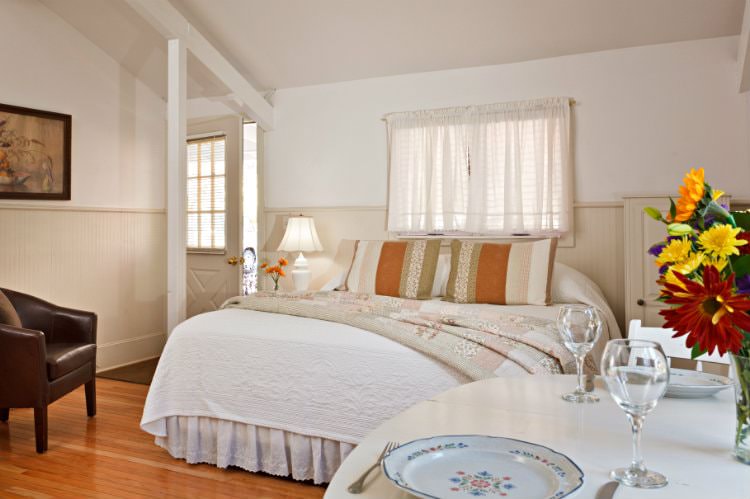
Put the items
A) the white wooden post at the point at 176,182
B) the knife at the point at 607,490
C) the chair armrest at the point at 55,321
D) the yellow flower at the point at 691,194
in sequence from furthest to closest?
the white wooden post at the point at 176,182, the chair armrest at the point at 55,321, the yellow flower at the point at 691,194, the knife at the point at 607,490

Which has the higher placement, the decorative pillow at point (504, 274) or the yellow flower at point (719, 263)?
the yellow flower at point (719, 263)

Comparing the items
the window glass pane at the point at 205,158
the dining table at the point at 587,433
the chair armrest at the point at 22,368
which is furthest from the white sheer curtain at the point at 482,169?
the dining table at the point at 587,433

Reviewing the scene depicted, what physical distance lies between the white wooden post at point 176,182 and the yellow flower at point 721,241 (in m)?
3.61

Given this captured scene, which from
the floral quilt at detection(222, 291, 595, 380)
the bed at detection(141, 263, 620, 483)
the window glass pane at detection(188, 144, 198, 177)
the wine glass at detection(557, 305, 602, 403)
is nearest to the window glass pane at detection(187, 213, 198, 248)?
the window glass pane at detection(188, 144, 198, 177)

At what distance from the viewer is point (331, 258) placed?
16.0 ft

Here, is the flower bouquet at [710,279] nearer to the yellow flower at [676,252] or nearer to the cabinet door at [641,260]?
the yellow flower at [676,252]

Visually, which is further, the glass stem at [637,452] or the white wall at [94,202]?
the white wall at [94,202]

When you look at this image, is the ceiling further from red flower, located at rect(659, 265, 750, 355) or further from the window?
red flower, located at rect(659, 265, 750, 355)

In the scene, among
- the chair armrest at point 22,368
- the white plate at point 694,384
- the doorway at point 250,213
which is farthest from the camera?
the doorway at point 250,213

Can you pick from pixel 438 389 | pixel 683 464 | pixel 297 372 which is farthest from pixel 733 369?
pixel 297 372

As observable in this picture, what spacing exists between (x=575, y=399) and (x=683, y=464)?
340mm

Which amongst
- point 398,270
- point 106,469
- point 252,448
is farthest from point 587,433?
point 398,270

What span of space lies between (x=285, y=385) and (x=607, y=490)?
1.91 metres

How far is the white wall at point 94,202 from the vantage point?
13.6 ft
